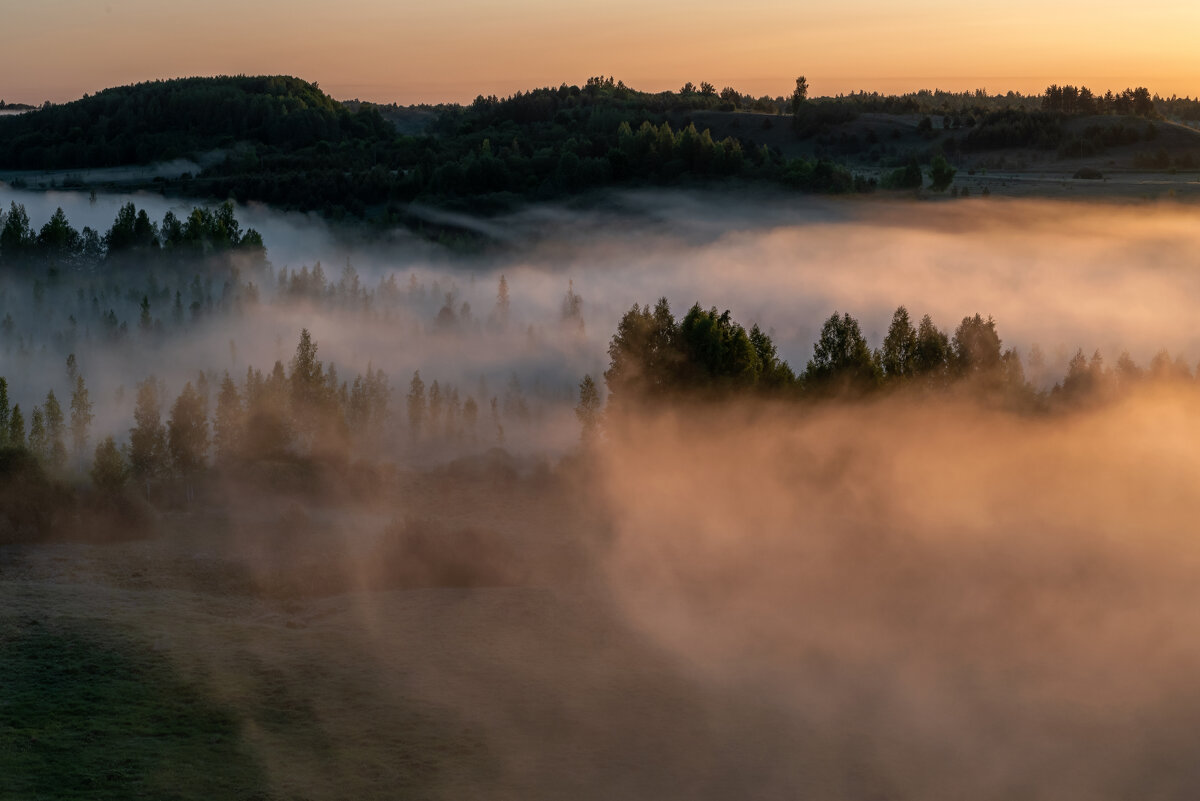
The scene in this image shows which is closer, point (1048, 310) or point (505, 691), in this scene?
point (505, 691)

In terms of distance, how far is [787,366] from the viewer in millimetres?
108250

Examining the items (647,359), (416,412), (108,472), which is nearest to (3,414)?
(108,472)

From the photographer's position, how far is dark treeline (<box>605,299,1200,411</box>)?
348 ft

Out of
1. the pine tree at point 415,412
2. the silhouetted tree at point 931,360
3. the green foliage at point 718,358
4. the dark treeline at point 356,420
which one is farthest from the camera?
the pine tree at point 415,412

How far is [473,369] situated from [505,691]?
441 ft

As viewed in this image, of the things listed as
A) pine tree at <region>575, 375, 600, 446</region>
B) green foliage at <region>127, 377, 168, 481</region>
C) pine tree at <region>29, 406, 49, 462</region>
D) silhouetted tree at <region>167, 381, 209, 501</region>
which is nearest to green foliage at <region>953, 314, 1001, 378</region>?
pine tree at <region>575, 375, 600, 446</region>

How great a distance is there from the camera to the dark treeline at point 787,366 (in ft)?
348

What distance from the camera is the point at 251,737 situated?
186 feet

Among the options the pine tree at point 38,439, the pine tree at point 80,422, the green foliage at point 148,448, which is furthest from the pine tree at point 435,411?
the pine tree at point 38,439

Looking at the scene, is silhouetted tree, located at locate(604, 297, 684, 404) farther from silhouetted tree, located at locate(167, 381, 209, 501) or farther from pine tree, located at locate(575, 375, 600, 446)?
silhouetted tree, located at locate(167, 381, 209, 501)

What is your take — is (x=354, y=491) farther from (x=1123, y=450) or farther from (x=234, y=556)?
(x=1123, y=450)

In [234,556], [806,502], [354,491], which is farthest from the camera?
[354,491]

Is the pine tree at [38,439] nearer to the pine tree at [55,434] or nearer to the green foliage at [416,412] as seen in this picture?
the pine tree at [55,434]

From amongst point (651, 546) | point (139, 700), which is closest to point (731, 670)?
point (651, 546)
